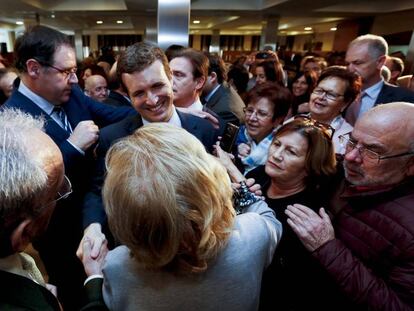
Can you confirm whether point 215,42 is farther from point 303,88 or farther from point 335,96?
point 335,96

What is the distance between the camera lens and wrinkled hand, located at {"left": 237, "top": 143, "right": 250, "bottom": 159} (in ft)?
5.72

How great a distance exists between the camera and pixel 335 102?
1925 mm

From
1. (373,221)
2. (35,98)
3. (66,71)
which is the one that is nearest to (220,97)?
(66,71)

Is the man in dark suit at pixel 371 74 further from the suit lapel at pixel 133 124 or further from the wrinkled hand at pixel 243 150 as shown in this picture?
the suit lapel at pixel 133 124

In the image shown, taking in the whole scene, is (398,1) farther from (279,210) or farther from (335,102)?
(279,210)

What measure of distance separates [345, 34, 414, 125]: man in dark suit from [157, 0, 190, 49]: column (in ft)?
5.04

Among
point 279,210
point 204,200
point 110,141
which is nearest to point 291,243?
point 279,210

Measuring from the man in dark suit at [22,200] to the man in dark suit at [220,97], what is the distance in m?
1.66

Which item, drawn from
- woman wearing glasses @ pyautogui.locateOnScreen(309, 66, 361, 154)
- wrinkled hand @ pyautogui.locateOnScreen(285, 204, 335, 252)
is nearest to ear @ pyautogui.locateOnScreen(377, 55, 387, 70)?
woman wearing glasses @ pyautogui.locateOnScreen(309, 66, 361, 154)

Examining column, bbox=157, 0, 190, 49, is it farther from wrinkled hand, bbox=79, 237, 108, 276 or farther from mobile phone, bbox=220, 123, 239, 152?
wrinkled hand, bbox=79, 237, 108, 276

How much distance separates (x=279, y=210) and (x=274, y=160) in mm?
221

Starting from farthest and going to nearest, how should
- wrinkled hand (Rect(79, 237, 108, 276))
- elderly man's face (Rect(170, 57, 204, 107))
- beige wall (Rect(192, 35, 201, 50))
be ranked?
1. beige wall (Rect(192, 35, 201, 50))
2. elderly man's face (Rect(170, 57, 204, 107))
3. wrinkled hand (Rect(79, 237, 108, 276))

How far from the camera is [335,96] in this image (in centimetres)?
192

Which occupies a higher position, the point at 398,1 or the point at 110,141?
the point at 398,1
